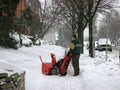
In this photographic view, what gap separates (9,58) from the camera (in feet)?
67.1

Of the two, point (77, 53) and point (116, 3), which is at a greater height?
point (116, 3)

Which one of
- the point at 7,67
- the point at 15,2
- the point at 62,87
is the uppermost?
the point at 15,2

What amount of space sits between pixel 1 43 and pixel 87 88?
12.2m

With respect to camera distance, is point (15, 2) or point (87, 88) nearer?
point (87, 88)

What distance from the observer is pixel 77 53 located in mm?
16203

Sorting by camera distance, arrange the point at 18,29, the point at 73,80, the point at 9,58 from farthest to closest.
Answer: the point at 18,29, the point at 9,58, the point at 73,80

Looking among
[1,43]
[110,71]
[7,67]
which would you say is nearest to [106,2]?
[1,43]

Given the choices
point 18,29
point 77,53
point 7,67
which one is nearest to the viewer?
point 7,67

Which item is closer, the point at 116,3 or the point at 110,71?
the point at 110,71

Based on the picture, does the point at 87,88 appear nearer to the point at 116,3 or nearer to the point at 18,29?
the point at 18,29

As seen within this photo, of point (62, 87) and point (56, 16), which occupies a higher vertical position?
point (56, 16)

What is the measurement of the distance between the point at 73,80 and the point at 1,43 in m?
10.1

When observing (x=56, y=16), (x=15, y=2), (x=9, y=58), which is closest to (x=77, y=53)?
(x=9, y=58)

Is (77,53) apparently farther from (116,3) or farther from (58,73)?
(116,3)
